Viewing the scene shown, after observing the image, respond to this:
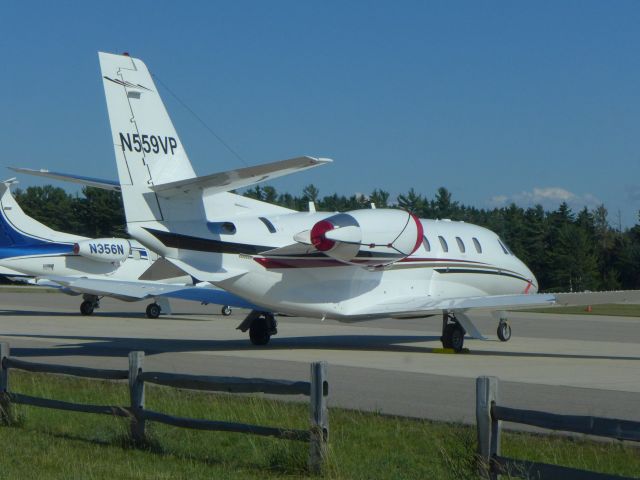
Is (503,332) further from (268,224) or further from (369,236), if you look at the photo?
(268,224)

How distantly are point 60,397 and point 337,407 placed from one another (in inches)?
155

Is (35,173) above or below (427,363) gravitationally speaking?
above

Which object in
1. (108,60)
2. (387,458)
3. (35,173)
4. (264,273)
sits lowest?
(387,458)

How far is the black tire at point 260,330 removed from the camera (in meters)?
25.1

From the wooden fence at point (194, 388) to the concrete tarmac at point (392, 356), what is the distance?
11.6ft

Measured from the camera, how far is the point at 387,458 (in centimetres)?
996

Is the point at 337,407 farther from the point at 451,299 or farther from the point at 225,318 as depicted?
the point at 225,318

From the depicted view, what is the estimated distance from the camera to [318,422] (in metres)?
9.12

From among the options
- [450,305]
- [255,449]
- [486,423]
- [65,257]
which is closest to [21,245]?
[65,257]

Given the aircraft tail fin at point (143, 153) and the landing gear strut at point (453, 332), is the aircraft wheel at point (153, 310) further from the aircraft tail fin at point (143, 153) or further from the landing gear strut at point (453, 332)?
the aircraft tail fin at point (143, 153)

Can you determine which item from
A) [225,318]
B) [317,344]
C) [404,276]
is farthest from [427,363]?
[225,318]

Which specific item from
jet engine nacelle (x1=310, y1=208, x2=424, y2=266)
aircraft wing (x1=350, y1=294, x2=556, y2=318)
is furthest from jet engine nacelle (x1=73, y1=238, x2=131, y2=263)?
jet engine nacelle (x1=310, y1=208, x2=424, y2=266)

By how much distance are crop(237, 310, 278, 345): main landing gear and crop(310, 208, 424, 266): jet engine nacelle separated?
12.2 feet

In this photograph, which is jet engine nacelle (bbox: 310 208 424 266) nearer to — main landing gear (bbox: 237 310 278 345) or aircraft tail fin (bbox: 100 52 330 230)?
aircraft tail fin (bbox: 100 52 330 230)
